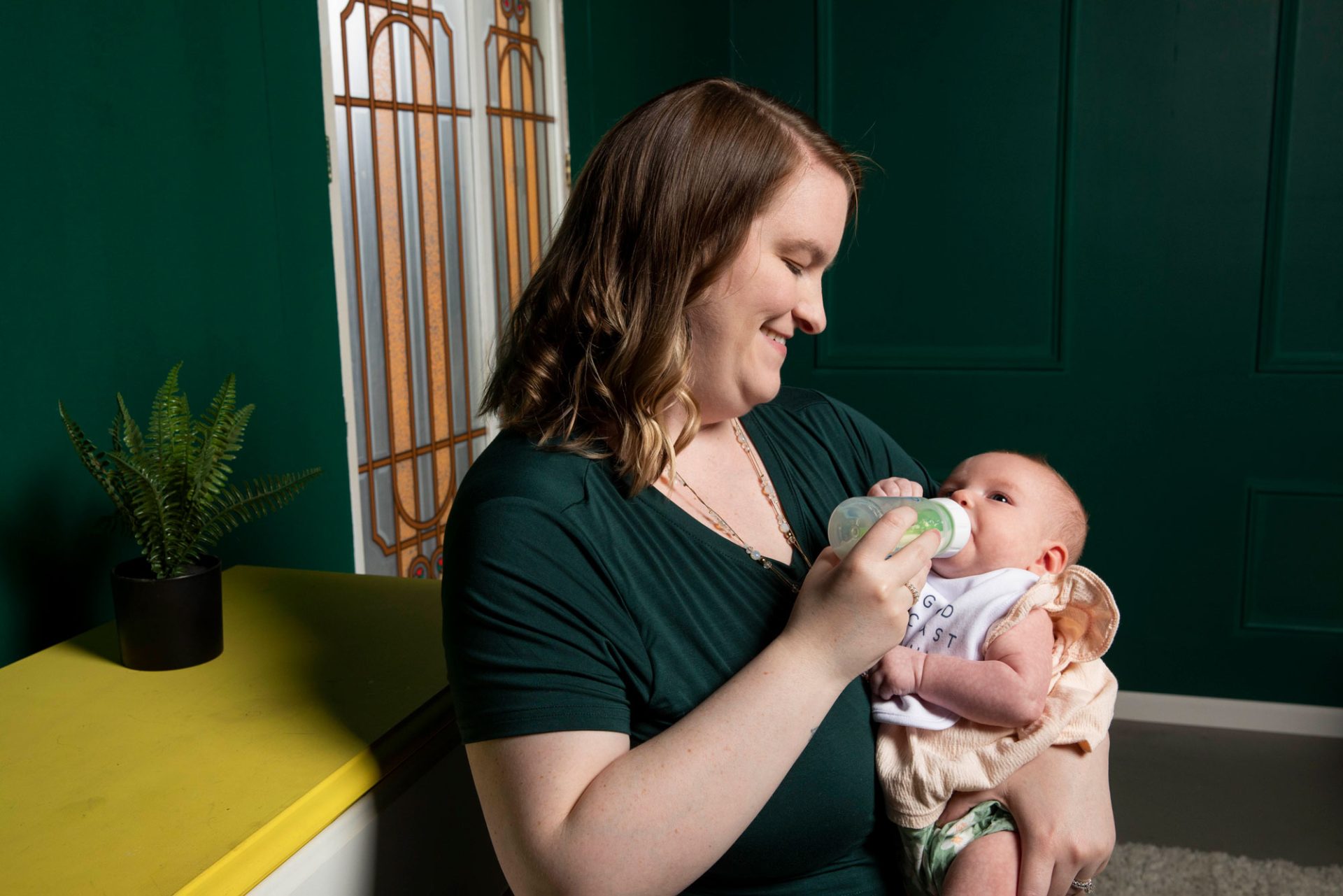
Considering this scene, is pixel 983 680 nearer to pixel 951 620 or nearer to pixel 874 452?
pixel 951 620

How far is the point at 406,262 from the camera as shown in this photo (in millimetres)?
2357

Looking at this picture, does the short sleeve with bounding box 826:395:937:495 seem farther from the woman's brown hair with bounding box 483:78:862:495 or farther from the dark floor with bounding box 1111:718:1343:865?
the dark floor with bounding box 1111:718:1343:865

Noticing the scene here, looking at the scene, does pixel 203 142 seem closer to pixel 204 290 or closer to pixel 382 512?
pixel 204 290

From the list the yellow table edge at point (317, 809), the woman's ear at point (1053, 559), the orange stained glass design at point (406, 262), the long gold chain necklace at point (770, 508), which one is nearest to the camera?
the yellow table edge at point (317, 809)

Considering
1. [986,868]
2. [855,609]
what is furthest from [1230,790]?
[855,609]

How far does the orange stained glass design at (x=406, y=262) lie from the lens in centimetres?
216

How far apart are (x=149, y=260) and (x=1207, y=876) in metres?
2.62

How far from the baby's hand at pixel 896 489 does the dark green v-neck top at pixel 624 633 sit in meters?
0.20

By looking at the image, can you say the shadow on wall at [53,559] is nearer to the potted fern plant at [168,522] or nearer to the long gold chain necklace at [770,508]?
the potted fern plant at [168,522]

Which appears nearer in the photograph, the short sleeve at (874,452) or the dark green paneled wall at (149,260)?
the dark green paneled wall at (149,260)

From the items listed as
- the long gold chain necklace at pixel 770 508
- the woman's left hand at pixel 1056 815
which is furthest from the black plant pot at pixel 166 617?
the woman's left hand at pixel 1056 815

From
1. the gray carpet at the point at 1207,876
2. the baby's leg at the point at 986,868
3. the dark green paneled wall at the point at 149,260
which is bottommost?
the gray carpet at the point at 1207,876

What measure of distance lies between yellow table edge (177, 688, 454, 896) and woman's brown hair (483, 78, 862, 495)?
13.5 inches

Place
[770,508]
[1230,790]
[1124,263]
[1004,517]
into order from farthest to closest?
1. [1124,263]
2. [1230,790]
3. [1004,517]
4. [770,508]
